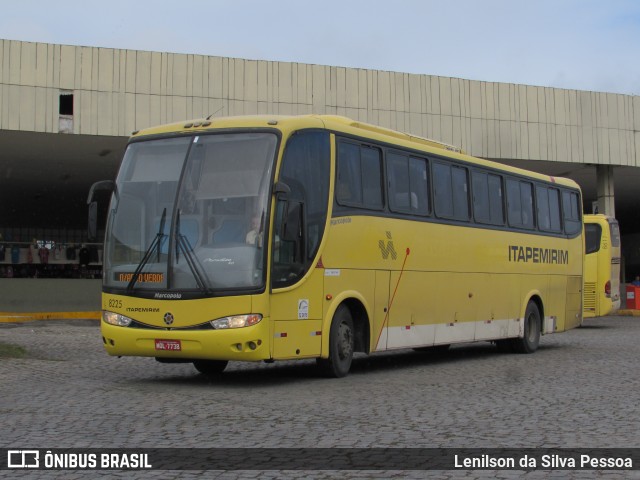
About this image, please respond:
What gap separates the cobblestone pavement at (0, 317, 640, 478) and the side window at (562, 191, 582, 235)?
4.53m

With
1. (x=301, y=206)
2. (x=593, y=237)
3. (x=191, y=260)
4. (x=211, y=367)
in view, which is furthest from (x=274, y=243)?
(x=593, y=237)

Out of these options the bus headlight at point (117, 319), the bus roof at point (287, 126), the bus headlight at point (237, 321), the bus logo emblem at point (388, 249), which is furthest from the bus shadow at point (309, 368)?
the bus roof at point (287, 126)

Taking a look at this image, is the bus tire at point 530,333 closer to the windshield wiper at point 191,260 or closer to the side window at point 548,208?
the side window at point 548,208

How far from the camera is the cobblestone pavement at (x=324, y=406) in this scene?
791 centimetres

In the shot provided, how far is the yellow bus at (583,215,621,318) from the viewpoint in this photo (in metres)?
28.3

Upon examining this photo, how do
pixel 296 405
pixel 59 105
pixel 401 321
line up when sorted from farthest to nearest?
pixel 59 105
pixel 401 321
pixel 296 405

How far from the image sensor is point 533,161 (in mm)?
34875

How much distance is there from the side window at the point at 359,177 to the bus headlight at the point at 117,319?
128 inches

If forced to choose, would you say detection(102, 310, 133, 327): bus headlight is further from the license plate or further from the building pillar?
the building pillar

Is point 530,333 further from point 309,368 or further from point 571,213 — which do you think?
point 309,368

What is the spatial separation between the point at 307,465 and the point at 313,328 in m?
5.58

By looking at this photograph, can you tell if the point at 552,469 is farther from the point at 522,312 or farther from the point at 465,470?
the point at 522,312

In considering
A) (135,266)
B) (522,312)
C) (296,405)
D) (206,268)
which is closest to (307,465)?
(296,405)

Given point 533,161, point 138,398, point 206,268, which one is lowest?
point 138,398
